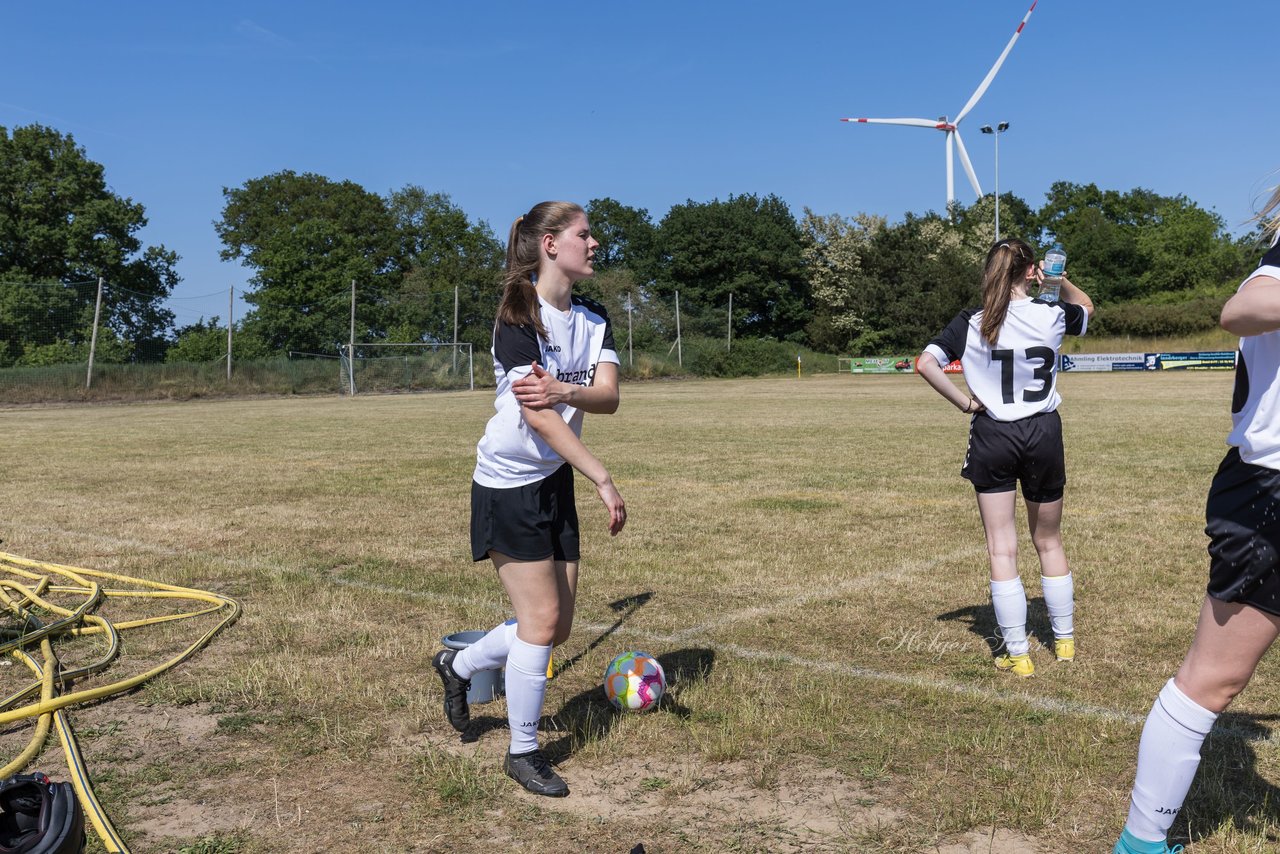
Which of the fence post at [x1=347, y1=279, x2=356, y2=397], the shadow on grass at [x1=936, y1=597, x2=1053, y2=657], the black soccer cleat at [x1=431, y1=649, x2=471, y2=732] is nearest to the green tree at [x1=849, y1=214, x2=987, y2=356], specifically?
the fence post at [x1=347, y1=279, x2=356, y2=397]

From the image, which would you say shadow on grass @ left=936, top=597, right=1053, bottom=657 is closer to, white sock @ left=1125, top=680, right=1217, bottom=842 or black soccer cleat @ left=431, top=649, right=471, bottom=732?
white sock @ left=1125, top=680, right=1217, bottom=842

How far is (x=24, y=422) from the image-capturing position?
26500 mm

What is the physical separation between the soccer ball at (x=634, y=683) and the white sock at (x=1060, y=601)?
2.06 meters

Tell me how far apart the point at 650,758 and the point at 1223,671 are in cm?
211

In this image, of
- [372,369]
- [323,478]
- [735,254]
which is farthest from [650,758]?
[735,254]

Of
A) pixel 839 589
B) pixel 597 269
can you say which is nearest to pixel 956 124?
pixel 597 269

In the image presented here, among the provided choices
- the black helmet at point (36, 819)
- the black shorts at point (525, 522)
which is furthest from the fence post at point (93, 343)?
the black helmet at point (36, 819)

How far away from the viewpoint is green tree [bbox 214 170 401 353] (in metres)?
45.3

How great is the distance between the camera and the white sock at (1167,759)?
2.76 m

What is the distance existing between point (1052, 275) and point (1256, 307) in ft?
8.53

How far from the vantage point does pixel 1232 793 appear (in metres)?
3.55

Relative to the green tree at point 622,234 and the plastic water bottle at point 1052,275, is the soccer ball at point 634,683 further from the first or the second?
the green tree at point 622,234

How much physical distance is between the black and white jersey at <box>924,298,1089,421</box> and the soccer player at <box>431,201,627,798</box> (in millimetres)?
2122

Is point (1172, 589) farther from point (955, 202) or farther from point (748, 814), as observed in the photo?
point (955, 202)
